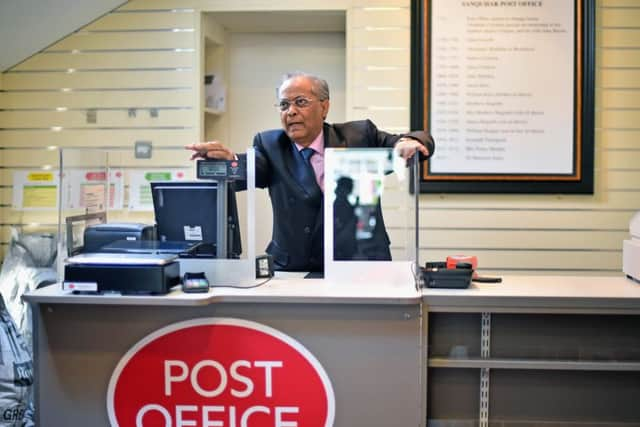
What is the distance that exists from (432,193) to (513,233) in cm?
52

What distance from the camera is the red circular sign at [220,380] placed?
250 centimetres

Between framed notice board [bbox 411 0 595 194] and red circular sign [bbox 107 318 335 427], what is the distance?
204cm

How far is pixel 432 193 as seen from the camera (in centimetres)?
Result: 435

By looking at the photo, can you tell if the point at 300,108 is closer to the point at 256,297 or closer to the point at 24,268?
the point at 256,297

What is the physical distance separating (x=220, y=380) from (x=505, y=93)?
2.57m

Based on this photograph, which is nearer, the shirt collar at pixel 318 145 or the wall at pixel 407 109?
the shirt collar at pixel 318 145

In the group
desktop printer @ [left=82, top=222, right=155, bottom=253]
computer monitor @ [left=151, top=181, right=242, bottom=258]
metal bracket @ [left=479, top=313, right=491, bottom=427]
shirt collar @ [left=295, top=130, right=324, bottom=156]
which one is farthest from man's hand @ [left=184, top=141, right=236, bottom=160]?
metal bracket @ [left=479, top=313, right=491, bottom=427]

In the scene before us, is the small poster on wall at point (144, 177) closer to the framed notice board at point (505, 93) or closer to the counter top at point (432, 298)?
the framed notice board at point (505, 93)

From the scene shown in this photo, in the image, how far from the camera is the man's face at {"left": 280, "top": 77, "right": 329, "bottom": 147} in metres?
3.09

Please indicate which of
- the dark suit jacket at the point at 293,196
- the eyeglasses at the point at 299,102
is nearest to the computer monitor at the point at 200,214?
the dark suit jacket at the point at 293,196

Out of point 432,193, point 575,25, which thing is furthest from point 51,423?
point 575,25

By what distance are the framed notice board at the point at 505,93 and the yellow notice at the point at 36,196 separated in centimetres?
216

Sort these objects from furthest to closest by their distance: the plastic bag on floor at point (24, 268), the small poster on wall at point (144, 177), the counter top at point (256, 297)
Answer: the small poster on wall at point (144, 177) < the plastic bag on floor at point (24, 268) < the counter top at point (256, 297)

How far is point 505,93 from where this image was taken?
4312 mm
